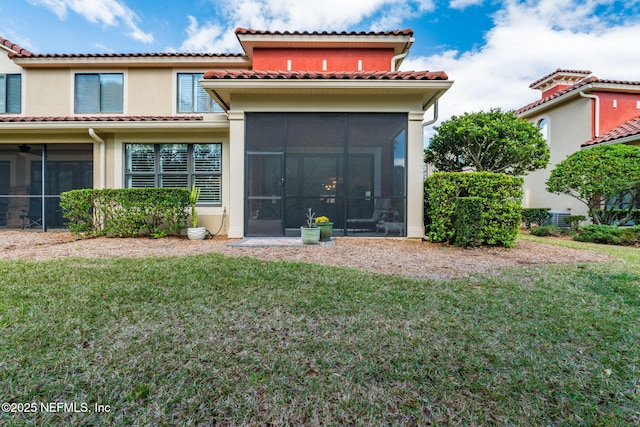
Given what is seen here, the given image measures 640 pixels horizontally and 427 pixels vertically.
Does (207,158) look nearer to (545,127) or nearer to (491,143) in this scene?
(491,143)

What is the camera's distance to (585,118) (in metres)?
10.6

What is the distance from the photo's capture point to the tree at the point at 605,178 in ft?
24.9

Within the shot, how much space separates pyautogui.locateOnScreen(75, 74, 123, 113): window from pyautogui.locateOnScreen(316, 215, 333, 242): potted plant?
25.0ft

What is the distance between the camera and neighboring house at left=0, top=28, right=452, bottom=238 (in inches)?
285

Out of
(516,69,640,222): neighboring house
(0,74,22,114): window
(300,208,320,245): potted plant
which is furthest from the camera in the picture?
(516,69,640,222): neighboring house

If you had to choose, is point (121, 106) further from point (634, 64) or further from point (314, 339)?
point (634, 64)

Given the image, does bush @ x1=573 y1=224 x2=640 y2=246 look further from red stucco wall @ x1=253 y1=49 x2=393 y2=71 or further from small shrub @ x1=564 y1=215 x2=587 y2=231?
red stucco wall @ x1=253 y1=49 x2=393 y2=71

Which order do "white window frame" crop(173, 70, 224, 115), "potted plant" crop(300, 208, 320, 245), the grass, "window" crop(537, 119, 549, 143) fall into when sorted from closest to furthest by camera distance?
the grass → "potted plant" crop(300, 208, 320, 245) → "white window frame" crop(173, 70, 224, 115) → "window" crop(537, 119, 549, 143)

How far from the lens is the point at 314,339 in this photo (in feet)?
7.45

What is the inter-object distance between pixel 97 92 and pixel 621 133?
654 inches

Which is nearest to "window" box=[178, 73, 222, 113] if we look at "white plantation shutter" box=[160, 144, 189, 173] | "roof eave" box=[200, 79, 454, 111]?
"white plantation shutter" box=[160, 144, 189, 173]

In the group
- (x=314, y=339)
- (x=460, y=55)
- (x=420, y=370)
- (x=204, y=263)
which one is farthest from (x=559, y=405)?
(x=460, y=55)

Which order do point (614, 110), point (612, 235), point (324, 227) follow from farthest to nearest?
point (614, 110)
point (612, 235)
point (324, 227)

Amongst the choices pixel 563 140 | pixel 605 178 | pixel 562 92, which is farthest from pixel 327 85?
pixel 563 140
